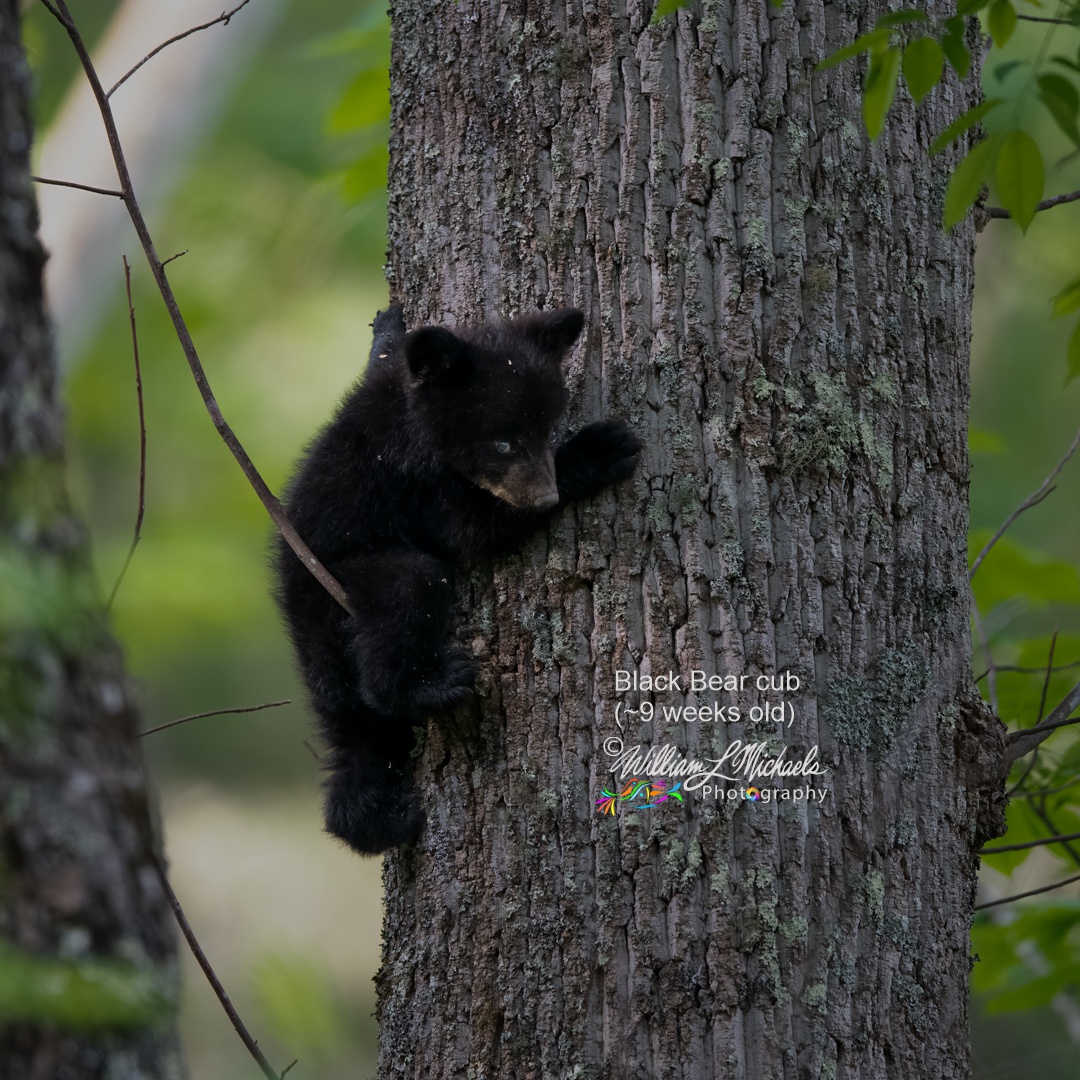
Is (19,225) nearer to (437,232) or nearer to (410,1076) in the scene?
(437,232)

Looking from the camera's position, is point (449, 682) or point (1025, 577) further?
point (1025, 577)

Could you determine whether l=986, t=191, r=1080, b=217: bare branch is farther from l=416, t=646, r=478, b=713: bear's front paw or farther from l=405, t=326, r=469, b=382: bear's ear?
l=416, t=646, r=478, b=713: bear's front paw

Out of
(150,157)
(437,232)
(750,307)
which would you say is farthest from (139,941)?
(150,157)

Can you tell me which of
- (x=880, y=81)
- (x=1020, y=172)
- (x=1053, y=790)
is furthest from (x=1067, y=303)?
(x=1053, y=790)

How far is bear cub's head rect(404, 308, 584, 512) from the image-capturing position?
8.91ft

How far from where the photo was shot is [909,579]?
2508 millimetres

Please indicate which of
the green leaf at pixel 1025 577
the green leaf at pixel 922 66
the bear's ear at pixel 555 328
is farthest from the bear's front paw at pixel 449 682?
the green leaf at pixel 1025 577

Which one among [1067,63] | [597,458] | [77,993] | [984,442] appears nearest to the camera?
[77,993]

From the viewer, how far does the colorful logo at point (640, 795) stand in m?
2.31

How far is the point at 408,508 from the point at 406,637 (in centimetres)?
57

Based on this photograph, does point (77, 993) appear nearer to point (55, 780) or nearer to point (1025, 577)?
point (55, 780)

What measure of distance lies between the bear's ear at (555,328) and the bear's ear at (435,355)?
0.23 m

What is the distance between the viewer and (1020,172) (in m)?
2.03

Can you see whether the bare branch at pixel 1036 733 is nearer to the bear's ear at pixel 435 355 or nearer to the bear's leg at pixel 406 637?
the bear's leg at pixel 406 637
